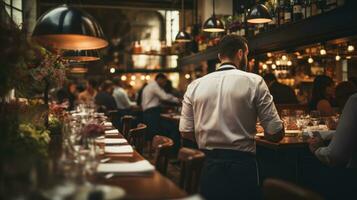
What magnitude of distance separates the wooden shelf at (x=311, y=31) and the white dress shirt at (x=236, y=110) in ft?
7.34

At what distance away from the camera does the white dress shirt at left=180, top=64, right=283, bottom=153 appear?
3.03 metres

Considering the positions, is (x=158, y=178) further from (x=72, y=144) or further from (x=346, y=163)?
(x=346, y=163)

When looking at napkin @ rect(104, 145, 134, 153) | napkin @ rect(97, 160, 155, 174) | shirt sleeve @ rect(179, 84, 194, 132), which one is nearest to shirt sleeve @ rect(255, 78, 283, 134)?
shirt sleeve @ rect(179, 84, 194, 132)

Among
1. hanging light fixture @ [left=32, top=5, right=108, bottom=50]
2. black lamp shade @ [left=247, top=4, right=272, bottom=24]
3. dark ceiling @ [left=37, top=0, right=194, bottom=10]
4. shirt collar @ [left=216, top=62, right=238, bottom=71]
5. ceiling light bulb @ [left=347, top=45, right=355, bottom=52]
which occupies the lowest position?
shirt collar @ [left=216, top=62, right=238, bottom=71]

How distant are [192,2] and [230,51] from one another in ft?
30.4

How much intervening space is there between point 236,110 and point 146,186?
1.02m

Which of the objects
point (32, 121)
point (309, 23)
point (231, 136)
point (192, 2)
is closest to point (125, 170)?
point (231, 136)

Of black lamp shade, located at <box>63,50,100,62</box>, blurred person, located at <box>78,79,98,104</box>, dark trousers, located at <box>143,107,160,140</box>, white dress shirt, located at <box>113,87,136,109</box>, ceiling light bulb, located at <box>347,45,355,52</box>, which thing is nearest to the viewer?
black lamp shade, located at <box>63,50,100,62</box>

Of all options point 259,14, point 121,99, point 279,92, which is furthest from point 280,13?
point 121,99

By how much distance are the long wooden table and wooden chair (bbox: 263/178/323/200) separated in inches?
15.7

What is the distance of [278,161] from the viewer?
187 inches

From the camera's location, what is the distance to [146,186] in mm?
2252

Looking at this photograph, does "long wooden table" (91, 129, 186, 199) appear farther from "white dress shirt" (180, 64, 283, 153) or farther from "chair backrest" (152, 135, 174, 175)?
"white dress shirt" (180, 64, 283, 153)

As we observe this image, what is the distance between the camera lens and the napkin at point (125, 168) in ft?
8.53
